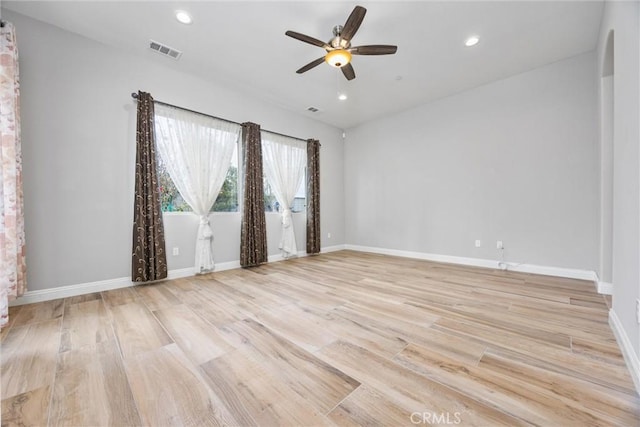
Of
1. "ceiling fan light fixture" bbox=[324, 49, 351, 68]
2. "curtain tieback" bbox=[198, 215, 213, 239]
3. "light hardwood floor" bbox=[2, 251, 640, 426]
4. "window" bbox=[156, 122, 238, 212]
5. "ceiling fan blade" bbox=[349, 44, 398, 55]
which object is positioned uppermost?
"ceiling fan blade" bbox=[349, 44, 398, 55]

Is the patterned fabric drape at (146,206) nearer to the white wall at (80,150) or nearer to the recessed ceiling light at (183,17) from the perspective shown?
the white wall at (80,150)

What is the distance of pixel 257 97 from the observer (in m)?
4.35

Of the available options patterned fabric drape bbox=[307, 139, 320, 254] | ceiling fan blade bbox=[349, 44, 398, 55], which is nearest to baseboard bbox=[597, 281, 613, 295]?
ceiling fan blade bbox=[349, 44, 398, 55]

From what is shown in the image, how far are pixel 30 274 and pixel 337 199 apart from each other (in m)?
5.00

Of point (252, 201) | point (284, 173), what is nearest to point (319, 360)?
point (252, 201)

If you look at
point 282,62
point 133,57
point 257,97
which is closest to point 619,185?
point 282,62

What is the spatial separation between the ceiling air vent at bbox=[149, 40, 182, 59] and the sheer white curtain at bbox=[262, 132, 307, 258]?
169cm

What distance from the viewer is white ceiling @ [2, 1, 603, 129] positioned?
95.8 inches

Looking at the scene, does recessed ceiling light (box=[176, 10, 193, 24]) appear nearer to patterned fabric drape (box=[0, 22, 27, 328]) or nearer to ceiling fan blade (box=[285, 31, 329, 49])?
ceiling fan blade (box=[285, 31, 329, 49])

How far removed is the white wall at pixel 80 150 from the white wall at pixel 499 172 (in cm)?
404

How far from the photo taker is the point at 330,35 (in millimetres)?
2820

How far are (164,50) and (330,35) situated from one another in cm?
211

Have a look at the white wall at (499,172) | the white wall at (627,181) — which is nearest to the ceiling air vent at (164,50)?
the white wall at (499,172)

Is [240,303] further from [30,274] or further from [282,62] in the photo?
[282,62]
